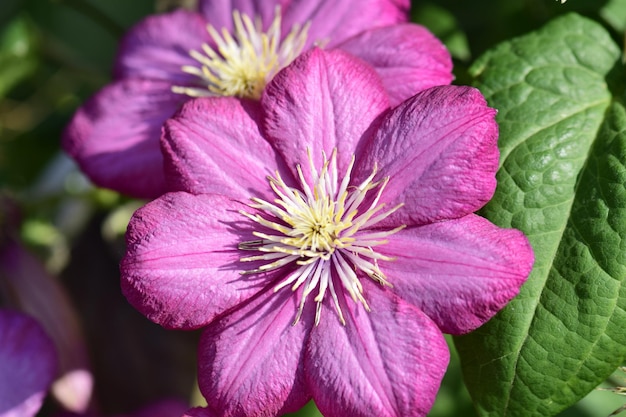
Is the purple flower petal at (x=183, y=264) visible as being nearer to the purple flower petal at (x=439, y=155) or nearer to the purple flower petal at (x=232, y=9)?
the purple flower petal at (x=439, y=155)

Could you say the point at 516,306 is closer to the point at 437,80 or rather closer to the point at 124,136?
the point at 437,80

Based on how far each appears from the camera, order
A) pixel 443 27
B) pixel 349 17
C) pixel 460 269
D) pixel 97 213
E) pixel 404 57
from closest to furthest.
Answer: pixel 460 269, pixel 404 57, pixel 349 17, pixel 443 27, pixel 97 213

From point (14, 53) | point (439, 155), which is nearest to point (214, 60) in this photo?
point (439, 155)

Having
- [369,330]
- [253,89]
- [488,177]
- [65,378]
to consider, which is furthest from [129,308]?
[488,177]

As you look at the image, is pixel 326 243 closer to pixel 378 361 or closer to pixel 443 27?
pixel 378 361

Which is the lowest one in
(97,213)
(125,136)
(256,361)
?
(97,213)

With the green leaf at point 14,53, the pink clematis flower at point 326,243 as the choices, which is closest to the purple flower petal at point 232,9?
the pink clematis flower at point 326,243

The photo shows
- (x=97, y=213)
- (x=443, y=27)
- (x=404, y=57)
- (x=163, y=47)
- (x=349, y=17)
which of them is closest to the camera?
(x=404, y=57)

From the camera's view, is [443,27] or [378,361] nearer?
[378,361]
